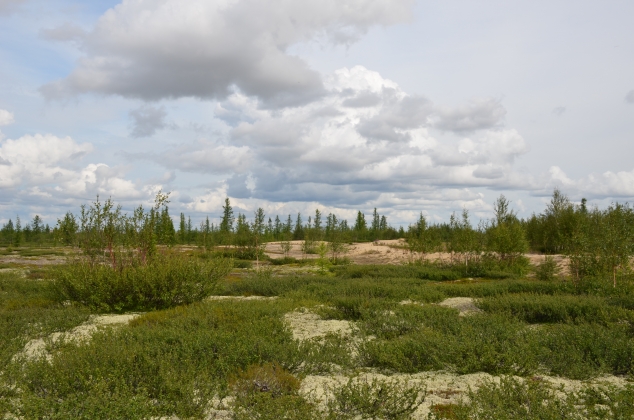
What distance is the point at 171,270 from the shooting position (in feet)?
47.1

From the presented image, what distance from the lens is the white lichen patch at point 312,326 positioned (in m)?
9.96

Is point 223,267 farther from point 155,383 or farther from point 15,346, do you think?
point 155,383

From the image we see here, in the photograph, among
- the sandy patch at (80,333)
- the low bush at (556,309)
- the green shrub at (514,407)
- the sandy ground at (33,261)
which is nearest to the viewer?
the green shrub at (514,407)

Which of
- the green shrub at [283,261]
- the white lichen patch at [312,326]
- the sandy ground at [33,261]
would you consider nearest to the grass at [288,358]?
the white lichen patch at [312,326]

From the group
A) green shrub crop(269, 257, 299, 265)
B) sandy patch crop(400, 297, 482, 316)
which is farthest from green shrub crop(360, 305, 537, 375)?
green shrub crop(269, 257, 299, 265)

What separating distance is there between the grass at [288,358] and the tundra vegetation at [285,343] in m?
0.03

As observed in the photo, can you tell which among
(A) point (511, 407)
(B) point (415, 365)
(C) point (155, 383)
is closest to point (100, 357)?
(C) point (155, 383)

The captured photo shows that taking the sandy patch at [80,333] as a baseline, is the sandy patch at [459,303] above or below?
below

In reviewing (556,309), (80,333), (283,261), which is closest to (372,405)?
(80,333)

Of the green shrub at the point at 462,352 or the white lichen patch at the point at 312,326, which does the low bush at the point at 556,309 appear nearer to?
the green shrub at the point at 462,352

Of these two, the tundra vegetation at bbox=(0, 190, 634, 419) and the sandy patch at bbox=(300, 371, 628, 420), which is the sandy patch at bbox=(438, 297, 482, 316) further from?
the sandy patch at bbox=(300, 371, 628, 420)

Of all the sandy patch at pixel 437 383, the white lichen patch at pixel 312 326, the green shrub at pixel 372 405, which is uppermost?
the green shrub at pixel 372 405

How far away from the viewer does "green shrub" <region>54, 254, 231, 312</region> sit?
13742mm

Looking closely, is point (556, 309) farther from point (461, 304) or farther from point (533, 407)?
point (533, 407)
